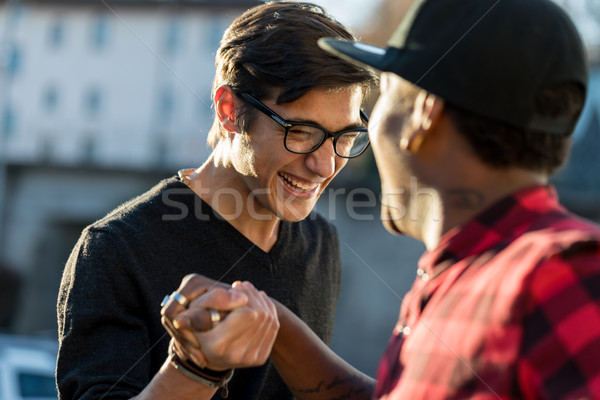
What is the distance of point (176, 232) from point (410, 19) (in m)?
1.32

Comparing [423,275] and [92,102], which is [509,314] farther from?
[92,102]

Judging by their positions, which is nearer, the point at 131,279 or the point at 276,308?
the point at 276,308

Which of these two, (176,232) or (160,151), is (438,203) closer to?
(176,232)

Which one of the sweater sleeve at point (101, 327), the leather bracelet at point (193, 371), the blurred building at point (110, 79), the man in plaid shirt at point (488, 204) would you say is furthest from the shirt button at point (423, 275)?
the blurred building at point (110, 79)

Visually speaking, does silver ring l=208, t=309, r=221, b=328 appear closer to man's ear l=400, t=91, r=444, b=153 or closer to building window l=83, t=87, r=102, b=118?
man's ear l=400, t=91, r=444, b=153

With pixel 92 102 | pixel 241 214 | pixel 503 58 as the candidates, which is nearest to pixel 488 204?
pixel 503 58

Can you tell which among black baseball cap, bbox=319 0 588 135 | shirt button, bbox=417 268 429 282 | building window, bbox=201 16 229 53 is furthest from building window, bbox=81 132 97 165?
black baseball cap, bbox=319 0 588 135

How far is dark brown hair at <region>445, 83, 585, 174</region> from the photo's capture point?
1.57m

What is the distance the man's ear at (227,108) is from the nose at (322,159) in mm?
310

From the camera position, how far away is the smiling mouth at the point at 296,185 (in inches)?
112

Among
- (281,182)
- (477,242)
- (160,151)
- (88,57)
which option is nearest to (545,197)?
(477,242)

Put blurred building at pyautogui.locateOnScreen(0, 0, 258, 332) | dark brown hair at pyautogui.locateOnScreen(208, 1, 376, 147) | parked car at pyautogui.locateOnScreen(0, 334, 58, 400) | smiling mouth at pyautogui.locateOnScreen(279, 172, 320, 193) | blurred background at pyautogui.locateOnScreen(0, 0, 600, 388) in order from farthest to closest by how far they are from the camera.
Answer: blurred building at pyautogui.locateOnScreen(0, 0, 258, 332) < blurred background at pyautogui.locateOnScreen(0, 0, 600, 388) < parked car at pyautogui.locateOnScreen(0, 334, 58, 400) < smiling mouth at pyautogui.locateOnScreen(279, 172, 320, 193) < dark brown hair at pyautogui.locateOnScreen(208, 1, 376, 147)

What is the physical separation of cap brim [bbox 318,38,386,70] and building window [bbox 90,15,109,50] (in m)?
46.4

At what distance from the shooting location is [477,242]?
1617 mm
